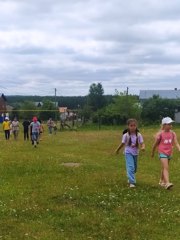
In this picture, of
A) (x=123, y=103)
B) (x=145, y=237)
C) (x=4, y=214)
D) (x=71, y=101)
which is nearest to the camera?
(x=145, y=237)

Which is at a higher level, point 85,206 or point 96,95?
point 96,95

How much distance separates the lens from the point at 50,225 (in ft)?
27.3

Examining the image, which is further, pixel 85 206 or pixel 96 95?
pixel 96 95

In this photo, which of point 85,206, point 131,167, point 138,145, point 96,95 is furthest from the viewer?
point 96,95

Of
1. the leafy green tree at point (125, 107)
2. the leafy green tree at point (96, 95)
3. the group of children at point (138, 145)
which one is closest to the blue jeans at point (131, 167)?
the group of children at point (138, 145)

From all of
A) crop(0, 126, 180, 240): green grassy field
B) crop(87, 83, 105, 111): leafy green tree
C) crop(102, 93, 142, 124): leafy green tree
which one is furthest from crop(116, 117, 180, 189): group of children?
crop(87, 83, 105, 111): leafy green tree

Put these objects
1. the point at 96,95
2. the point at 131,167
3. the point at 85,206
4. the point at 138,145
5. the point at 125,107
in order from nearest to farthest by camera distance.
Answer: the point at 85,206 → the point at 131,167 → the point at 138,145 → the point at 125,107 → the point at 96,95

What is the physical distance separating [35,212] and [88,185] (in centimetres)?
327

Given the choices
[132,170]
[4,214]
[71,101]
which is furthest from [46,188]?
[71,101]

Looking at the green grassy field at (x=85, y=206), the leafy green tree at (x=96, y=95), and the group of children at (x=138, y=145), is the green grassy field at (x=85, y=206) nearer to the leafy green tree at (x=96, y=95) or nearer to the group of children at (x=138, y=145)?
the group of children at (x=138, y=145)

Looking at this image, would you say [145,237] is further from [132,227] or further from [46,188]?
[46,188]

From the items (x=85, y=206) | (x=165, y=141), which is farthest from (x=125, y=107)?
(x=85, y=206)

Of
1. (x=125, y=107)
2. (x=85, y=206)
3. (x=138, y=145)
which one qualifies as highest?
(x=125, y=107)

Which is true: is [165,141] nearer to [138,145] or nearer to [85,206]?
[138,145]
